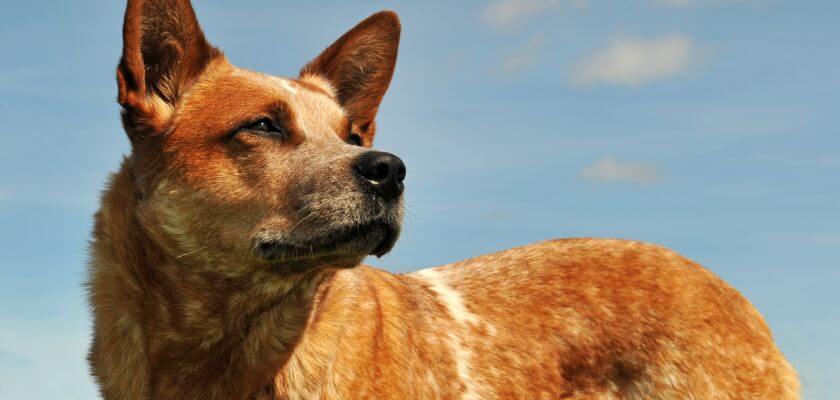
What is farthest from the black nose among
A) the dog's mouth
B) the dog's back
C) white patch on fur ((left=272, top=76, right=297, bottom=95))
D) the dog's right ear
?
the dog's right ear

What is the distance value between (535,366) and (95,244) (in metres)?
3.10

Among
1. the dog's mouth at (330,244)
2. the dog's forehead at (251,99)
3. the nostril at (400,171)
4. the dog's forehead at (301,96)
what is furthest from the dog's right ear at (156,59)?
the nostril at (400,171)

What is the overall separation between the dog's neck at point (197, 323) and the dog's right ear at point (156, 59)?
65 cm

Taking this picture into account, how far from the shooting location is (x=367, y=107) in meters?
7.07

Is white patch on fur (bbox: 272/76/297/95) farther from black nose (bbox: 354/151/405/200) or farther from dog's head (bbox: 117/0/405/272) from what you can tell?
black nose (bbox: 354/151/405/200)

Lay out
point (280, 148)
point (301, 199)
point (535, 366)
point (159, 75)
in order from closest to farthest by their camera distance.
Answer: point (301, 199), point (280, 148), point (159, 75), point (535, 366)

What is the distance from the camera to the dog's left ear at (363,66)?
6.98 metres

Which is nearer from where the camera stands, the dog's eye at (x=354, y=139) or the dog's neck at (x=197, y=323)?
the dog's neck at (x=197, y=323)

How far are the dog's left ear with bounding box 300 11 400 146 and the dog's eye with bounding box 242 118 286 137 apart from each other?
1.26 meters

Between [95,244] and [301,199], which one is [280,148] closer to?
[301,199]

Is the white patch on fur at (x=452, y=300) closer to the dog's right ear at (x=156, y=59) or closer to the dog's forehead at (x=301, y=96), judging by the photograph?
the dog's forehead at (x=301, y=96)

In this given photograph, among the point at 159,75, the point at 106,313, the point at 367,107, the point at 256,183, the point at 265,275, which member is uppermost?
the point at 367,107

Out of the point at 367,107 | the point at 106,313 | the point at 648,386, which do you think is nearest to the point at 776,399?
the point at 648,386

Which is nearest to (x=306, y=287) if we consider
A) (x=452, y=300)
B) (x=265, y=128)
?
(x=265, y=128)
